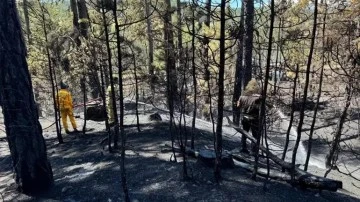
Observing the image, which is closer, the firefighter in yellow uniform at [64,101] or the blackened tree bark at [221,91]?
the blackened tree bark at [221,91]

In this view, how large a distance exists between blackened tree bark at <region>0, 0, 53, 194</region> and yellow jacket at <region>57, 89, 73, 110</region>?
207 inches

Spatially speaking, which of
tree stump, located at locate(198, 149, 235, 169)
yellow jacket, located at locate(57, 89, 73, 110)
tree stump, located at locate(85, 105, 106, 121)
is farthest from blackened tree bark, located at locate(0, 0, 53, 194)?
Result: tree stump, located at locate(85, 105, 106, 121)

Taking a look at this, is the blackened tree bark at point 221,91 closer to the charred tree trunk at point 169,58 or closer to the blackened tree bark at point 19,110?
the charred tree trunk at point 169,58

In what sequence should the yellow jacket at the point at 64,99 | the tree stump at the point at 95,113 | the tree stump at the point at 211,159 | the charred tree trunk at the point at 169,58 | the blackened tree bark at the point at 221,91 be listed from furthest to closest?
1. the tree stump at the point at 95,113
2. the yellow jacket at the point at 64,99
3. the tree stump at the point at 211,159
4. the charred tree trunk at the point at 169,58
5. the blackened tree bark at the point at 221,91

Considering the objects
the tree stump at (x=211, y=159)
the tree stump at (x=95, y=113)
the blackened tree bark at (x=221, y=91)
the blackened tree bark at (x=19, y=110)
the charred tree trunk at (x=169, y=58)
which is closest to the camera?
the blackened tree bark at (x=221, y=91)

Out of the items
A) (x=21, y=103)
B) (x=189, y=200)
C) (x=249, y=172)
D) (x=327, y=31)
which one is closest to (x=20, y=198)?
(x=21, y=103)

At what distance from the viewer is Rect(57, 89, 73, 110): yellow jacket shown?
12088 millimetres

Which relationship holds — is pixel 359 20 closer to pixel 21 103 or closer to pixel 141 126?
pixel 141 126

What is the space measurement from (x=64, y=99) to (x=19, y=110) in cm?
577

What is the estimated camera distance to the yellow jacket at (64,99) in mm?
12088

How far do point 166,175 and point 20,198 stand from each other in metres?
2.86

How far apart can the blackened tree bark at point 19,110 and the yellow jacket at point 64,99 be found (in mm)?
5256

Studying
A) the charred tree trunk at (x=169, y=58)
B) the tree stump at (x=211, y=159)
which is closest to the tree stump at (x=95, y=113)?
the charred tree trunk at (x=169, y=58)

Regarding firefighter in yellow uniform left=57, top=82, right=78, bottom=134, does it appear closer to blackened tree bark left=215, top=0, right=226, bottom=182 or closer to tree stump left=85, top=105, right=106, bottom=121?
tree stump left=85, top=105, right=106, bottom=121
